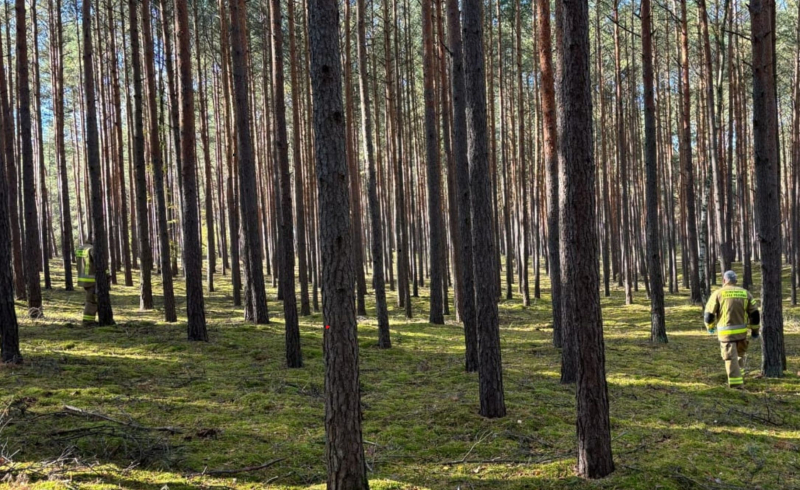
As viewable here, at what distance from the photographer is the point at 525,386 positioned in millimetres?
8828

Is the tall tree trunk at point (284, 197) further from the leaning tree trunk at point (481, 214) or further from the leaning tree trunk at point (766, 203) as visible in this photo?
the leaning tree trunk at point (766, 203)

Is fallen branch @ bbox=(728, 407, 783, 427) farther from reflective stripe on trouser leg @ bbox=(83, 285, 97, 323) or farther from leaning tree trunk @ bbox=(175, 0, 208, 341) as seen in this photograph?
reflective stripe on trouser leg @ bbox=(83, 285, 97, 323)

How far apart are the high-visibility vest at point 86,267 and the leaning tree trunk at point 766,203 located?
13.3m

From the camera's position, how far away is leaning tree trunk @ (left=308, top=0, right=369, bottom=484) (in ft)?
14.1

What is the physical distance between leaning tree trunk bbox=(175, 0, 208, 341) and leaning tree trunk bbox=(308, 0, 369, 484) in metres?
7.63

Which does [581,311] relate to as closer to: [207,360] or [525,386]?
[525,386]

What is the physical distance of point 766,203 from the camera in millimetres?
9039

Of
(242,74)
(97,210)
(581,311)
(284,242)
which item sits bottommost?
(581,311)

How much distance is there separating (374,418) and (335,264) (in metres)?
3.52

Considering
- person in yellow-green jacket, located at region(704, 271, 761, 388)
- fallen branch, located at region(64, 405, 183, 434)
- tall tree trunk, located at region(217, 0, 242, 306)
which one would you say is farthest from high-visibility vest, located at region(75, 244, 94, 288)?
person in yellow-green jacket, located at region(704, 271, 761, 388)

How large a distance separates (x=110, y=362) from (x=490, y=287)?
6.53 m

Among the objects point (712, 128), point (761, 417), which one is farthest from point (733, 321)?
point (712, 128)

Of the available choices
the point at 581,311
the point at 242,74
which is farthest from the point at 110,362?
the point at 581,311

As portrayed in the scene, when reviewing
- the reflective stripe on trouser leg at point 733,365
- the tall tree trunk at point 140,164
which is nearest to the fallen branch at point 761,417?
the reflective stripe on trouser leg at point 733,365
